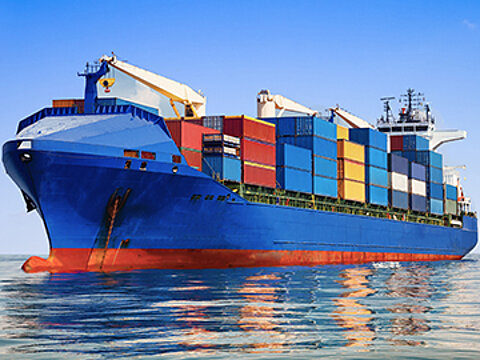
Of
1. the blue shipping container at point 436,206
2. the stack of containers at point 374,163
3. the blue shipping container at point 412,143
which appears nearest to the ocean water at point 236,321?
the stack of containers at point 374,163

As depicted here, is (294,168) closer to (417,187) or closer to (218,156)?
(218,156)

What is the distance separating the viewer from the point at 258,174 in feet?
119

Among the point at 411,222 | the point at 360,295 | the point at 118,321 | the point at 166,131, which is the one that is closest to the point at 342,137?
the point at 411,222

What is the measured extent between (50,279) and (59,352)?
16.0 m

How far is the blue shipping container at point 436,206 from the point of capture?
57.9 metres

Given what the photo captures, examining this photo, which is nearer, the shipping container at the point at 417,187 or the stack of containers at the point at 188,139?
the stack of containers at the point at 188,139

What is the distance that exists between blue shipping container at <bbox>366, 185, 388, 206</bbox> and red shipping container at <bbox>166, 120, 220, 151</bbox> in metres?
17.7

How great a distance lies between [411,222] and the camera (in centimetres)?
5525

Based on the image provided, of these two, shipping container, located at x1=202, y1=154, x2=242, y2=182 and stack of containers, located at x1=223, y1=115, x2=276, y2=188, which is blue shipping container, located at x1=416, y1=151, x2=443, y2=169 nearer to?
stack of containers, located at x1=223, y1=115, x2=276, y2=188

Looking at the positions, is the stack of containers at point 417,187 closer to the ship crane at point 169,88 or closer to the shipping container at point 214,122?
the ship crane at point 169,88

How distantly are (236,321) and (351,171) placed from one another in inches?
1315

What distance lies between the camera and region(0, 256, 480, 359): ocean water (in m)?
10.3

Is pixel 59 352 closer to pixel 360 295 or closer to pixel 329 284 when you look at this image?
pixel 360 295

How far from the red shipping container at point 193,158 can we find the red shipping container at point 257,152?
2968mm
